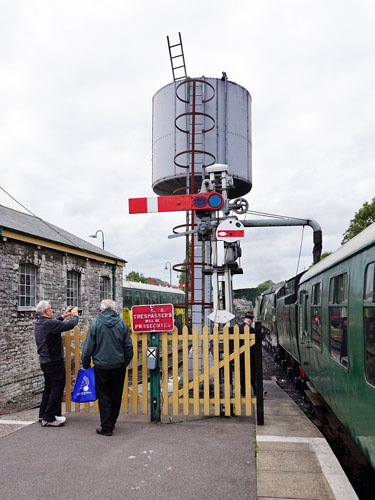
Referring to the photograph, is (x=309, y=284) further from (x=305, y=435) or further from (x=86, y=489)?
(x=86, y=489)

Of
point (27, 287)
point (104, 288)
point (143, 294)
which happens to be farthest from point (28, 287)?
point (143, 294)

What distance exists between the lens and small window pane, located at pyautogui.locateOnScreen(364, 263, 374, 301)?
357 centimetres

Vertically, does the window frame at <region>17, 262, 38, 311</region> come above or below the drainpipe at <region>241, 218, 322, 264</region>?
below

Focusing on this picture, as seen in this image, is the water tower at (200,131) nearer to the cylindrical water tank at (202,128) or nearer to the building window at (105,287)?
the cylindrical water tank at (202,128)

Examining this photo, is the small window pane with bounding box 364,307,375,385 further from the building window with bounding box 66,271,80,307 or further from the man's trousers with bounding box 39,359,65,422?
the building window with bounding box 66,271,80,307

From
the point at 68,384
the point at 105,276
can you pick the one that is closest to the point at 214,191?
the point at 68,384

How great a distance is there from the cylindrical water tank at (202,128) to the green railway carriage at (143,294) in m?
6.88

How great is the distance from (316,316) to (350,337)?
2.59 metres

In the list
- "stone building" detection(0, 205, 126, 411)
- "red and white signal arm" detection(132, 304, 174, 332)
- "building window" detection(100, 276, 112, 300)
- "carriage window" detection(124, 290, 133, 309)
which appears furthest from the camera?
"carriage window" detection(124, 290, 133, 309)

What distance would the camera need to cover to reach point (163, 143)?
16.4 metres

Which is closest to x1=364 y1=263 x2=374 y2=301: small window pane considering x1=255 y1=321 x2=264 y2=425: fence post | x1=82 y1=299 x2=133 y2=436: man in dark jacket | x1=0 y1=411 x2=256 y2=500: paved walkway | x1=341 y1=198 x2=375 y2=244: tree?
x1=0 y1=411 x2=256 y2=500: paved walkway

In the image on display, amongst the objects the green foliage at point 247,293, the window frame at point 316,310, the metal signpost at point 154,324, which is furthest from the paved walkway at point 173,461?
the green foliage at point 247,293

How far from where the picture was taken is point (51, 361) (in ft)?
19.5

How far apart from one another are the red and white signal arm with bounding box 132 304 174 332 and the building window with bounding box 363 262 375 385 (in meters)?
3.02
